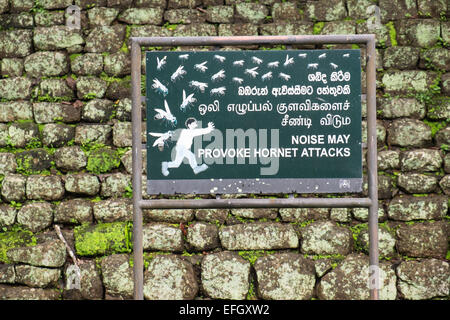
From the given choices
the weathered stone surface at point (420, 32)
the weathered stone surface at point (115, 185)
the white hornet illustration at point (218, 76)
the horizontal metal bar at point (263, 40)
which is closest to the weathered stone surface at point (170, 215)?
the weathered stone surface at point (115, 185)

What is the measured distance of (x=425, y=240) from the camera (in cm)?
361

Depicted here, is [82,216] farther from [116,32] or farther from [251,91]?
[251,91]

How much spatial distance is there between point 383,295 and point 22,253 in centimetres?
284

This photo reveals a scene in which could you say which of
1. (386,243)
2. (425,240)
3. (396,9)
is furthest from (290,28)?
(425,240)

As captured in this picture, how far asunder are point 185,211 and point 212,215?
0.72 feet

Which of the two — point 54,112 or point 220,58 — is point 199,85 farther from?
point 54,112

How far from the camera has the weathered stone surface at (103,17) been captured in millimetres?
3922

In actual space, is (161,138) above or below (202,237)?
above

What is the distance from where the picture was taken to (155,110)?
2.76 m

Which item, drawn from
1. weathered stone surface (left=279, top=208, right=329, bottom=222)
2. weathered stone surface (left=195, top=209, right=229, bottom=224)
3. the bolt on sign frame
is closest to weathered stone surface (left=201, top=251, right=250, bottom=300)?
weathered stone surface (left=195, top=209, right=229, bottom=224)

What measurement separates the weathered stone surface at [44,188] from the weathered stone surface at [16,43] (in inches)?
42.3

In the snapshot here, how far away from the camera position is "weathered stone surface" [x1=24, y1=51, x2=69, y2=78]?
390 cm

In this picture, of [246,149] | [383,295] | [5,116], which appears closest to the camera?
[246,149]

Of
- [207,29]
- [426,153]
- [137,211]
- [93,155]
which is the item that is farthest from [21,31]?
[426,153]
